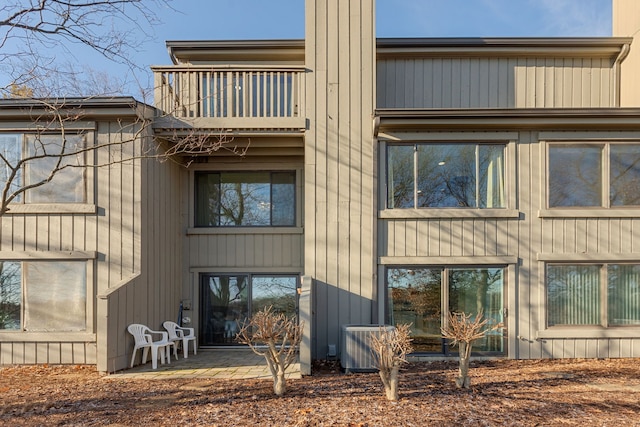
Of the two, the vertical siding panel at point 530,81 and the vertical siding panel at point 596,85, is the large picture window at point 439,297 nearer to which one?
the vertical siding panel at point 530,81

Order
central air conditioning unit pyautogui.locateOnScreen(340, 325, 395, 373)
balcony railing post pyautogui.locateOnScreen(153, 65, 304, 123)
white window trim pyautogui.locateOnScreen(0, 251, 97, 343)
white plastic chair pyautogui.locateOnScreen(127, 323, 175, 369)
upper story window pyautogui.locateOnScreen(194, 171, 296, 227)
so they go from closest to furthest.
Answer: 1. central air conditioning unit pyautogui.locateOnScreen(340, 325, 395, 373)
2. white plastic chair pyautogui.locateOnScreen(127, 323, 175, 369)
3. white window trim pyautogui.locateOnScreen(0, 251, 97, 343)
4. balcony railing post pyautogui.locateOnScreen(153, 65, 304, 123)
5. upper story window pyautogui.locateOnScreen(194, 171, 296, 227)

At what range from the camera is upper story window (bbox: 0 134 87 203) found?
7645mm

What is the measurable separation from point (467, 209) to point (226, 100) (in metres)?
5.37

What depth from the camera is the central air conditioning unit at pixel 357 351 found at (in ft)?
22.9

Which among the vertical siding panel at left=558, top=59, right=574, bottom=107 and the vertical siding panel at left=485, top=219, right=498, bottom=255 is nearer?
the vertical siding panel at left=485, top=219, right=498, bottom=255

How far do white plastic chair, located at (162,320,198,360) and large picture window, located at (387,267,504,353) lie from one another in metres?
4.12

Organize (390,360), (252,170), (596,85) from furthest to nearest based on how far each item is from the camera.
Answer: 1. (252,170)
2. (596,85)
3. (390,360)

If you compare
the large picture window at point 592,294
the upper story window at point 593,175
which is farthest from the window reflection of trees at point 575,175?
the large picture window at point 592,294

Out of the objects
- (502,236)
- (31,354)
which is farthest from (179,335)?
(502,236)

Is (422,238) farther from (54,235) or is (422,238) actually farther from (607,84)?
(54,235)

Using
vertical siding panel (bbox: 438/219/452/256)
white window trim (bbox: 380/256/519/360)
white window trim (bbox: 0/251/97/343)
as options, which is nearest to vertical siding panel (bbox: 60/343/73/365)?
white window trim (bbox: 0/251/97/343)

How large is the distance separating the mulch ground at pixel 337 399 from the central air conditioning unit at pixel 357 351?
0.77ft

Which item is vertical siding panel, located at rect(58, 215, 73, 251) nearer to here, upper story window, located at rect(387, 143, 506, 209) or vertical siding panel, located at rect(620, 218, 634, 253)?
upper story window, located at rect(387, 143, 506, 209)

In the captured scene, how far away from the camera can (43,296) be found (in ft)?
25.0
